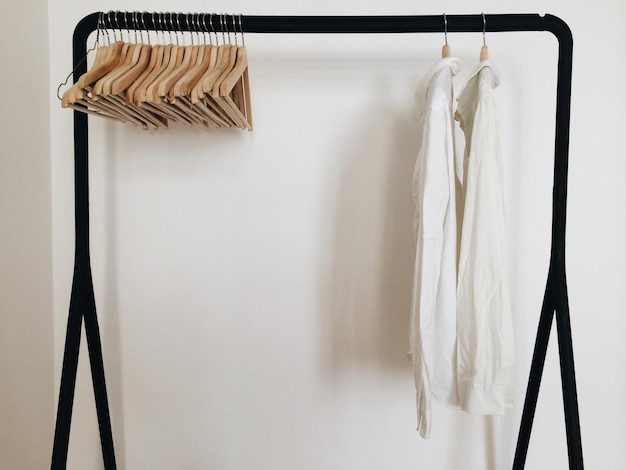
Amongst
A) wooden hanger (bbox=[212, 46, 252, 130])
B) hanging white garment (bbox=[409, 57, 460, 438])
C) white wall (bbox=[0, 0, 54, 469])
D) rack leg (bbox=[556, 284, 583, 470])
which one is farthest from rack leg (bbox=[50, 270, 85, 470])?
rack leg (bbox=[556, 284, 583, 470])

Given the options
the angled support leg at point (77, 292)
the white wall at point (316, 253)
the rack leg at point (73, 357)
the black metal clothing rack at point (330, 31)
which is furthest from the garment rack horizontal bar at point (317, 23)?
the rack leg at point (73, 357)

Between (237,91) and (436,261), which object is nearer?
(436,261)

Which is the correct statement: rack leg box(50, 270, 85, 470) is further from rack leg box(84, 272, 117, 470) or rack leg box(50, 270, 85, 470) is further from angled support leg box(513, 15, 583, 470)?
angled support leg box(513, 15, 583, 470)

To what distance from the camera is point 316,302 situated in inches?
53.2

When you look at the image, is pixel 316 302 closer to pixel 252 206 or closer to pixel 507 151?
pixel 252 206

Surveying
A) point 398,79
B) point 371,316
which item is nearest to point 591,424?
point 371,316

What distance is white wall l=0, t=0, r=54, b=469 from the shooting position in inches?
46.3

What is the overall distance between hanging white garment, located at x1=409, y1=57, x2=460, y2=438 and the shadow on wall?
392mm

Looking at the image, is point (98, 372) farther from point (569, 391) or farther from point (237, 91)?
point (569, 391)

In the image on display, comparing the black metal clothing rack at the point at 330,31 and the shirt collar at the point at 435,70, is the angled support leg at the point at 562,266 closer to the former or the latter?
the black metal clothing rack at the point at 330,31

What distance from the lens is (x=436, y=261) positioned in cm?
90

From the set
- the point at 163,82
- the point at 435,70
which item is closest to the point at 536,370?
the point at 435,70

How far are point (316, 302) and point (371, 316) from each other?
0.19 meters

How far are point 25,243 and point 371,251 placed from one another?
108cm
